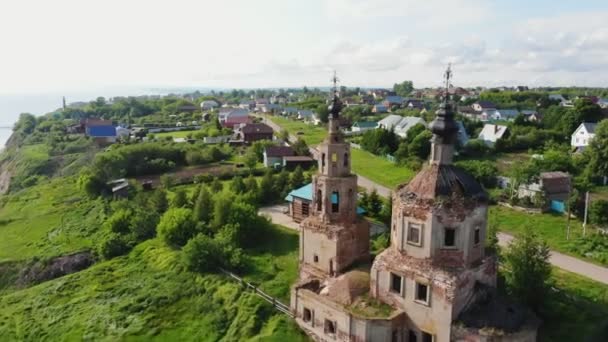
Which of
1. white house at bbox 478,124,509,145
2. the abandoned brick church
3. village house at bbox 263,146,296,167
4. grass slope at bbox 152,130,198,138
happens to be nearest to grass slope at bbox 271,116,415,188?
village house at bbox 263,146,296,167

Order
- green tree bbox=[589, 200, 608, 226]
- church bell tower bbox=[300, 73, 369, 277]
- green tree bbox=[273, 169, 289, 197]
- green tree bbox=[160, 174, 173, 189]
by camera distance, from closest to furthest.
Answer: church bell tower bbox=[300, 73, 369, 277], green tree bbox=[589, 200, 608, 226], green tree bbox=[273, 169, 289, 197], green tree bbox=[160, 174, 173, 189]

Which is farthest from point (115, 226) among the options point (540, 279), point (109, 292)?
point (540, 279)

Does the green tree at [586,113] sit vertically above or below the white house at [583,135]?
above

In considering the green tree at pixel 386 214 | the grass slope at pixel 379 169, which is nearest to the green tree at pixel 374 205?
the green tree at pixel 386 214

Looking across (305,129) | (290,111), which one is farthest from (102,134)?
(290,111)

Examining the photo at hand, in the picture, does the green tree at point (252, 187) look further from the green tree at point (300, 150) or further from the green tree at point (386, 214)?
the green tree at point (300, 150)

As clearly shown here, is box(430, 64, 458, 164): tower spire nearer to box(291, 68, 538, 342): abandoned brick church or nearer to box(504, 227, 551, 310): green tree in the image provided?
box(291, 68, 538, 342): abandoned brick church

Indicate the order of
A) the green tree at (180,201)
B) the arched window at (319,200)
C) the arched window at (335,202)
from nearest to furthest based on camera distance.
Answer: the arched window at (335,202) → the arched window at (319,200) → the green tree at (180,201)
